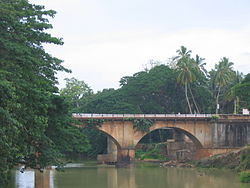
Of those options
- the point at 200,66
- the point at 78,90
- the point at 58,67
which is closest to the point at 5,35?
the point at 58,67

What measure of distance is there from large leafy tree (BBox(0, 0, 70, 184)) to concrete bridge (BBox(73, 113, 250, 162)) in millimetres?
31393

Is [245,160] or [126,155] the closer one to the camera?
[245,160]

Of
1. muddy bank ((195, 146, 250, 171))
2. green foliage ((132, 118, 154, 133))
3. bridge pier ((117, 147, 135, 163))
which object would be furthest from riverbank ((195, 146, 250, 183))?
bridge pier ((117, 147, 135, 163))

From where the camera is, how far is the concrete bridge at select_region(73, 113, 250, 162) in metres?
56.0

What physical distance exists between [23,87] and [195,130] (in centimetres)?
4111

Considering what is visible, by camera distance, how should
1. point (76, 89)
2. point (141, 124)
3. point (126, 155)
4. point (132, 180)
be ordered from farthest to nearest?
point (76, 89) → point (141, 124) → point (126, 155) → point (132, 180)

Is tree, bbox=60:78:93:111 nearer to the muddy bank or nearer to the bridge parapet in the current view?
the bridge parapet

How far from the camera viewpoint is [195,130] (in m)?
58.3

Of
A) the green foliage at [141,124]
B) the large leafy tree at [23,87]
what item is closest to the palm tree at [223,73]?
the green foliage at [141,124]

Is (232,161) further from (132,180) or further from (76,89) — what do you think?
(76,89)

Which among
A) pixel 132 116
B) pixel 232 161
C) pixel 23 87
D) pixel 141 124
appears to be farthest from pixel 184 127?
pixel 23 87

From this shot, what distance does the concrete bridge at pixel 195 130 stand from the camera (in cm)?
5597

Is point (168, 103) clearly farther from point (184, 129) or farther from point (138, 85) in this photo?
point (184, 129)

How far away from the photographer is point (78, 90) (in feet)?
295
